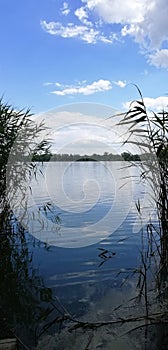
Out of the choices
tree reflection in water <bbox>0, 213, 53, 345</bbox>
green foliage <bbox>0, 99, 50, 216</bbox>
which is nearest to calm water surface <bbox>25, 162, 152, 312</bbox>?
tree reflection in water <bbox>0, 213, 53, 345</bbox>

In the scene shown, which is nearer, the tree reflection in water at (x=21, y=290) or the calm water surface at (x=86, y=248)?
the tree reflection in water at (x=21, y=290)

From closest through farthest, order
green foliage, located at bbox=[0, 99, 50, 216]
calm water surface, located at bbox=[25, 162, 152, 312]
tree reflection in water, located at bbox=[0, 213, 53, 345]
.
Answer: tree reflection in water, located at bbox=[0, 213, 53, 345]
calm water surface, located at bbox=[25, 162, 152, 312]
green foliage, located at bbox=[0, 99, 50, 216]

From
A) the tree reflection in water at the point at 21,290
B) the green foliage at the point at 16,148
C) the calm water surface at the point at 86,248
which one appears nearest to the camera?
the tree reflection in water at the point at 21,290

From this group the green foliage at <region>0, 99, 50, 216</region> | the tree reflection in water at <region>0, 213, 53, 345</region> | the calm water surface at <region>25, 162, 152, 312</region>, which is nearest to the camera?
the tree reflection in water at <region>0, 213, 53, 345</region>

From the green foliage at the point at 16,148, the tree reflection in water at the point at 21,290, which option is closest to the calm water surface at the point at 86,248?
the tree reflection in water at the point at 21,290

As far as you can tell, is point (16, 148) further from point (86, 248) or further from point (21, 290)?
point (21, 290)

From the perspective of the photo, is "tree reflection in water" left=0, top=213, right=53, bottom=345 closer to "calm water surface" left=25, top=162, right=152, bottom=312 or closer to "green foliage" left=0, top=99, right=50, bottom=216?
"calm water surface" left=25, top=162, right=152, bottom=312

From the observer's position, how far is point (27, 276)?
4.28 meters

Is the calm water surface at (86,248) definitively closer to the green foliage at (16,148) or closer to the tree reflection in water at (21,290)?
the tree reflection in water at (21,290)

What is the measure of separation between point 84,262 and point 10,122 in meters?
2.36

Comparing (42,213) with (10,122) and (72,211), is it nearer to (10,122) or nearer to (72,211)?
(72,211)

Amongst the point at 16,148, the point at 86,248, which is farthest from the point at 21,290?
the point at 16,148

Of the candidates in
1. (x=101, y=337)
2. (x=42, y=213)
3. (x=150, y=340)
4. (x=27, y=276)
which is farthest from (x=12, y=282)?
(x=42, y=213)

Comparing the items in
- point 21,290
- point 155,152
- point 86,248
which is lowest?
point 21,290
